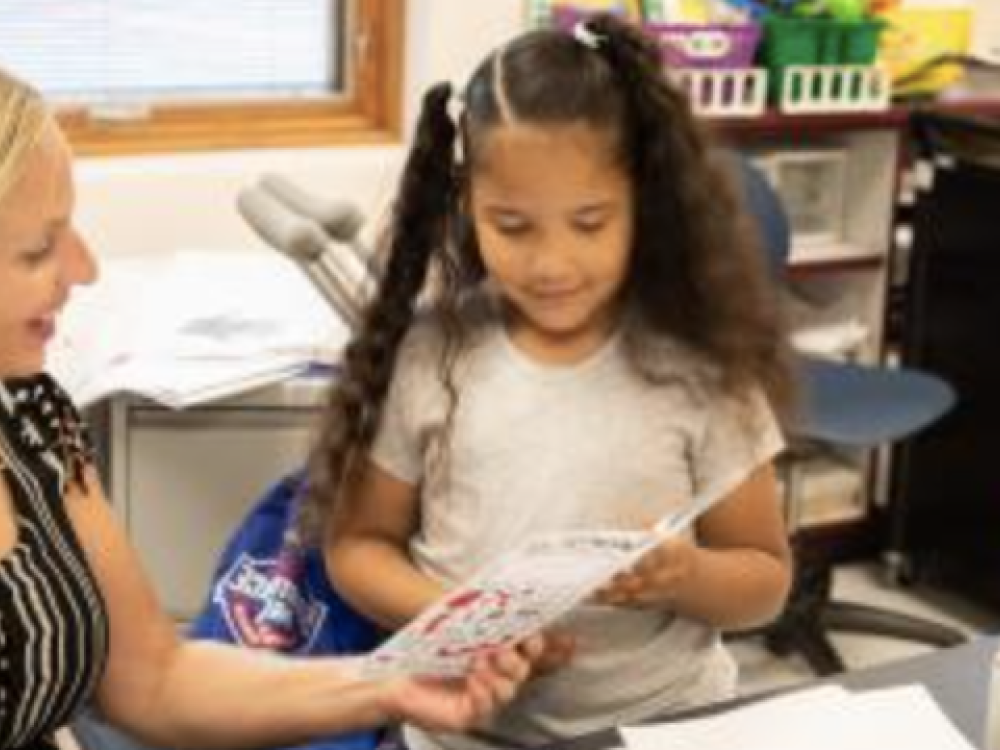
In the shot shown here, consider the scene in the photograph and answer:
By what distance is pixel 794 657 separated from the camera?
288 cm

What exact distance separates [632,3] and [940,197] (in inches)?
26.2

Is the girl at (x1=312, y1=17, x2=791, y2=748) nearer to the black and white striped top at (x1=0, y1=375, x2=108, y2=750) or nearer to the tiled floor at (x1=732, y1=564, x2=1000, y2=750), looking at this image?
the black and white striped top at (x1=0, y1=375, x2=108, y2=750)

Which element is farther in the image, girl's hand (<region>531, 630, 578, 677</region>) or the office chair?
Answer: the office chair

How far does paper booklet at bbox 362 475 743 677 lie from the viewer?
106cm

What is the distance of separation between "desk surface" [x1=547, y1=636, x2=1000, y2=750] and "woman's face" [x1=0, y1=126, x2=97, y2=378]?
485 millimetres

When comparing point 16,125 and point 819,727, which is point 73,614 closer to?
point 16,125

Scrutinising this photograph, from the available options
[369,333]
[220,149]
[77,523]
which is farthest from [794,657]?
[77,523]

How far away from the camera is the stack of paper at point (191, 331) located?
2.04 meters

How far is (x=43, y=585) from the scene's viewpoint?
1.17 meters

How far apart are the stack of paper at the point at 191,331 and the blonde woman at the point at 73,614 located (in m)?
0.70

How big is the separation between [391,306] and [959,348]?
70.5 inches

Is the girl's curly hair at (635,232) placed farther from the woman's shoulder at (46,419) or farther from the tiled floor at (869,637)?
the tiled floor at (869,637)

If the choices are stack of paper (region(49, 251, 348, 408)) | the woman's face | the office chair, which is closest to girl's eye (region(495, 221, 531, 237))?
the woman's face

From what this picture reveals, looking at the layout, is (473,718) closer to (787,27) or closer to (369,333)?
(369,333)
